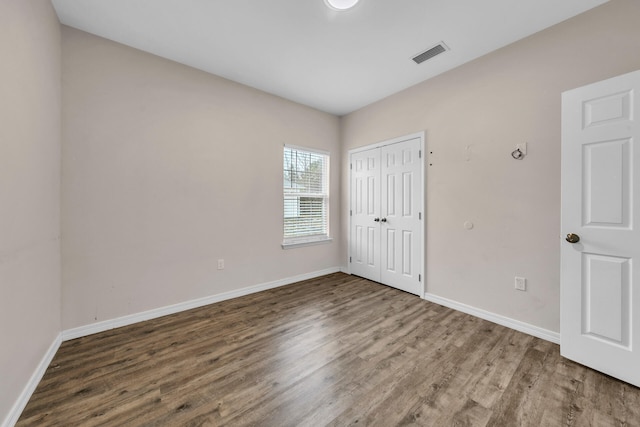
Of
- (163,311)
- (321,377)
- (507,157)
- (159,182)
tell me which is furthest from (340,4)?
(163,311)

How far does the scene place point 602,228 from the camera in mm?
1733

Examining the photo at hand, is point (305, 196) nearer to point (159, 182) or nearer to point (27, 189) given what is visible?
point (159, 182)

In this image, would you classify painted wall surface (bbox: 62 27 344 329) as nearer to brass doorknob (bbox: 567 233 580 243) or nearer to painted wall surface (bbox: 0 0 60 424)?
painted wall surface (bbox: 0 0 60 424)

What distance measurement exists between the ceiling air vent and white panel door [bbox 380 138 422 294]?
90cm

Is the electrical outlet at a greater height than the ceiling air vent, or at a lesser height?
lesser

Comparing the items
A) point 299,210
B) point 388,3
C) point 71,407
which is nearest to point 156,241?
point 71,407

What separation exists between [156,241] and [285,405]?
2.11 meters

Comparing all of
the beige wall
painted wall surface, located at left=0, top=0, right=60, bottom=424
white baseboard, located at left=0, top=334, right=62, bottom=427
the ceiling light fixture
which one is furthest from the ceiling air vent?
white baseboard, located at left=0, top=334, right=62, bottom=427

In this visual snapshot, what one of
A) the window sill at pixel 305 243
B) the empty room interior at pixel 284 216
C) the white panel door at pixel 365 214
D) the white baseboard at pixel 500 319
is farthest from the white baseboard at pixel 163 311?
the white baseboard at pixel 500 319

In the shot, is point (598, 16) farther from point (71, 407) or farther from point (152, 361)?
point (71, 407)

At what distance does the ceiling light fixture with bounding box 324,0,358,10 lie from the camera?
1.87 m

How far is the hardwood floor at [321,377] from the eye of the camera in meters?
1.39

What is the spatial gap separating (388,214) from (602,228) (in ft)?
6.88

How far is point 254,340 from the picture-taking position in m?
2.18
